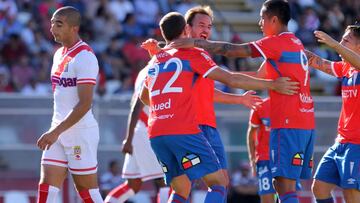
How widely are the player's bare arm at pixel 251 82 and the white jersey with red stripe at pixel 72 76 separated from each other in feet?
4.63

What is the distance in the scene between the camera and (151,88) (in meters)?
11.8

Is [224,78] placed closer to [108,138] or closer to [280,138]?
[280,138]

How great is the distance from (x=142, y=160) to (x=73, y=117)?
307 cm

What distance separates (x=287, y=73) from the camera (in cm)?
1191

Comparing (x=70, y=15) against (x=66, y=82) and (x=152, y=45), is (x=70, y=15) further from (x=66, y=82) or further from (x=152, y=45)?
(x=152, y=45)

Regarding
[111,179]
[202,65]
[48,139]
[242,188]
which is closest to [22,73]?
[111,179]

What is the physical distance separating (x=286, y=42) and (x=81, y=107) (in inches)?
89.9

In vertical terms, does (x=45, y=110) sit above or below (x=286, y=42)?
below

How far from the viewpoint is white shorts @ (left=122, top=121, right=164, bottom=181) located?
581 inches

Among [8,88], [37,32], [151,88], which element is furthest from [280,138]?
[37,32]

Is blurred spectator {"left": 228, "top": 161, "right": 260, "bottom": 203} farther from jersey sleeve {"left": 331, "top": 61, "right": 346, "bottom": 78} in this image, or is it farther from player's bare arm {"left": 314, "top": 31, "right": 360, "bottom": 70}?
player's bare arm {"left": 314, "top": 31, "right": 360, "bottom": 70}

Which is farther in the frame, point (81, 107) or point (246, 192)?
point (246, 192)

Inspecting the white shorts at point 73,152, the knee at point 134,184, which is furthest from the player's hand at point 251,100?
the knee at point 134,184

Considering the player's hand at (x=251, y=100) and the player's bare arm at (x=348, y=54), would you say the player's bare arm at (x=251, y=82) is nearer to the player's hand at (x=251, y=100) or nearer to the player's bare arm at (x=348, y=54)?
the player's hand at (x=251, y=100)
